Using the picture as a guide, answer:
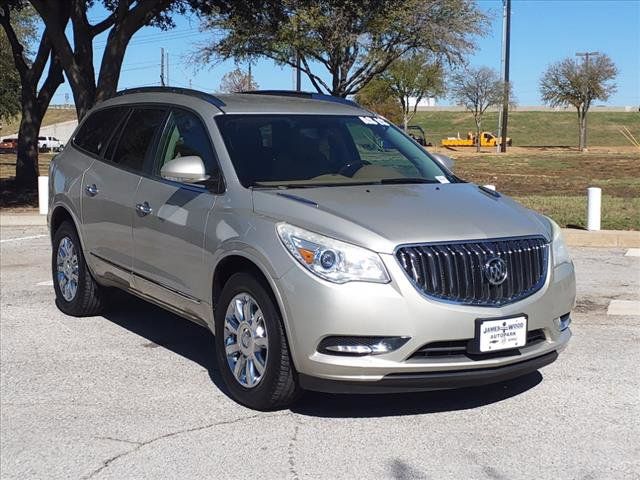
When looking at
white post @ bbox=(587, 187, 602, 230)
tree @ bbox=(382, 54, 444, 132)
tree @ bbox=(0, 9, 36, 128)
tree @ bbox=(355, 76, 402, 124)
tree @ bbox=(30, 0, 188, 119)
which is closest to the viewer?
white post @ bbox=(587, 187, 602, 230)

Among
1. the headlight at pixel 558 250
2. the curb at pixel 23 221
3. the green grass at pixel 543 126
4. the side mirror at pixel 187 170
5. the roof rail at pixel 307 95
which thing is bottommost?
the curb at pixel 23 221

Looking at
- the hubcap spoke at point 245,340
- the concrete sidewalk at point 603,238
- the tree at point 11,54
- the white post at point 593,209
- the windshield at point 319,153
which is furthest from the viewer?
the tree at point 11,54

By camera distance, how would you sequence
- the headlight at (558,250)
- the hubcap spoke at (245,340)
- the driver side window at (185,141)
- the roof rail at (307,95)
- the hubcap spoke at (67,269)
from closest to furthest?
the hubcap spoke at (245,340)
the headlight at (558,250)
the driver side window at (185,141)
the roof rail at (307,95)
the hubcap spoke at (67,269)

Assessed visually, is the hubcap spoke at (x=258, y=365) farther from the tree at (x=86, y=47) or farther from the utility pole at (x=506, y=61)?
the utility pole at (x=506, y=61)

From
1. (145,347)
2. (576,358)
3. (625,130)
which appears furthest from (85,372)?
(625,130)

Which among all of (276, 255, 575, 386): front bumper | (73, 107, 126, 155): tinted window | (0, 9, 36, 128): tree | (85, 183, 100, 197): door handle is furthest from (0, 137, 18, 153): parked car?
(276, 255, 575, 386): front bumper

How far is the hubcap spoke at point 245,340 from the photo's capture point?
4883 millimetres

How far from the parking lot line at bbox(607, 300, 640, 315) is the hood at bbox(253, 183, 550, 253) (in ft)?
8.87

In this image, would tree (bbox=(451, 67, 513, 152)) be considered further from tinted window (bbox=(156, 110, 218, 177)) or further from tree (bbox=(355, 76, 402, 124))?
tinted window (bbox=(156, 110, 218, 177))

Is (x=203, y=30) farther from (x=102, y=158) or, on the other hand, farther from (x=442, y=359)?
(x=442, y=359)

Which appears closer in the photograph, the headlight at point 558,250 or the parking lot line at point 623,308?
the headlight at point 558,250

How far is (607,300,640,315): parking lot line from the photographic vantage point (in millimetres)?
Answer: 7540

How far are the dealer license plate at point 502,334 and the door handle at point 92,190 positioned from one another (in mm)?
3481

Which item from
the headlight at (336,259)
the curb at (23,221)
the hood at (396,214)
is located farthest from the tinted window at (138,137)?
the curb at (23,221)
